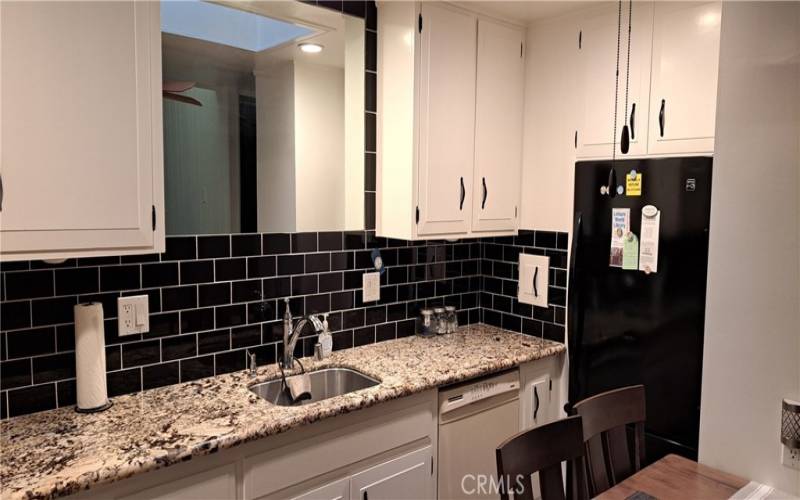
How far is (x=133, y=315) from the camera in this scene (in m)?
1.92

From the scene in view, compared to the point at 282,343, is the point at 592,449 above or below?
below

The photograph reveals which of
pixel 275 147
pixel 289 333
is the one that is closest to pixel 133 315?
pixel 289 333

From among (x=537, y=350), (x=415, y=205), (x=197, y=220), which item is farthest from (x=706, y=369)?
(x=197, y=220)

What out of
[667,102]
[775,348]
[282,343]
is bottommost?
[282,343]

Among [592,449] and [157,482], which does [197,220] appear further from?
[592,449]

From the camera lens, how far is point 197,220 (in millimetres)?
2107

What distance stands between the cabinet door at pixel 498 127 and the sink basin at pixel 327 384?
895mm

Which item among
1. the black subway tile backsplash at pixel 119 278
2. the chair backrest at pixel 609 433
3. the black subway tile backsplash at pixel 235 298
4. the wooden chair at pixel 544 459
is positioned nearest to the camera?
the wooden chair at pixel 544 459

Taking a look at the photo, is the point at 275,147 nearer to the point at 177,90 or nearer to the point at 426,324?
the point at 177,90

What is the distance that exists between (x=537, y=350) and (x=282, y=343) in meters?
1.17

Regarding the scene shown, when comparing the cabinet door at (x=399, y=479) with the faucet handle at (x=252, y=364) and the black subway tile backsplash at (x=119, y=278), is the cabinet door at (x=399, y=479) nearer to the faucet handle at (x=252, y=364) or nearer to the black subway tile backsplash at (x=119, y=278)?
the faucet handle at (x=252, y=364)

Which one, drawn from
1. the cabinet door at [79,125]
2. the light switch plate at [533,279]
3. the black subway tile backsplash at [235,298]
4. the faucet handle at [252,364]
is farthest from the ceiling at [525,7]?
the faucet handle at [252,364]

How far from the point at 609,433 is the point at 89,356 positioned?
1.66m

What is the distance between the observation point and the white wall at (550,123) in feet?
8.45
